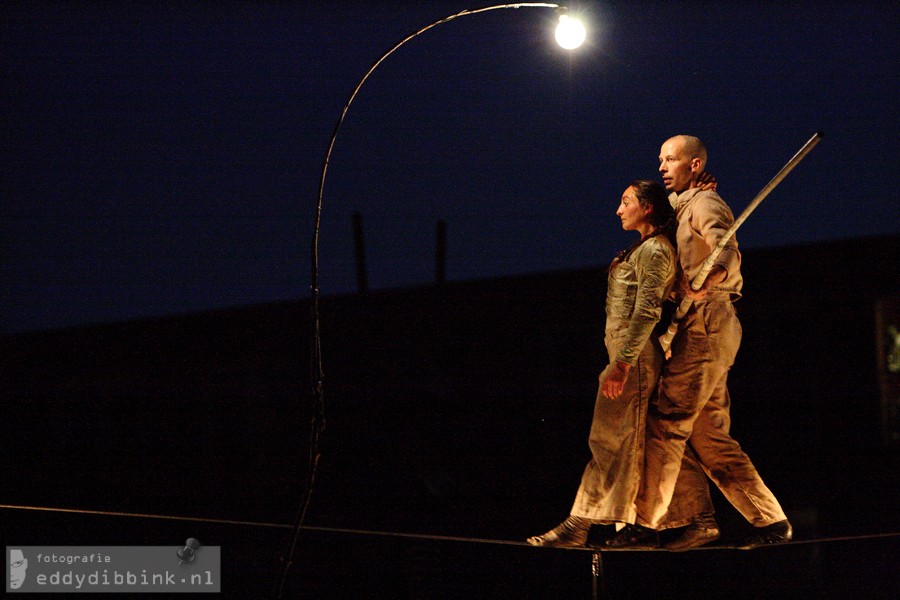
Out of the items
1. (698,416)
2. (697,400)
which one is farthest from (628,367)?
(698,416)

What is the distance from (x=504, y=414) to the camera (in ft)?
44.4

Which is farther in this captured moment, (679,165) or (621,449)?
(679,165)

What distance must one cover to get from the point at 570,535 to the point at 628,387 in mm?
903

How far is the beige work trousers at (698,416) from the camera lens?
18.9ft

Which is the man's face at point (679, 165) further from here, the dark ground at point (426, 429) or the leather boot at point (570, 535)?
the dark ground at point (426, 429)

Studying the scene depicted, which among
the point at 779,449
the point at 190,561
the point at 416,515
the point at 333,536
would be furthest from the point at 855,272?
the point at 190,561

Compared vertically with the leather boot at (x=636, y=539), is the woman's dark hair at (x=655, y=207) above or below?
above

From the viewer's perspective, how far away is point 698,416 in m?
5.89

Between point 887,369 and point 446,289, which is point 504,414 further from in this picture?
point 887,369

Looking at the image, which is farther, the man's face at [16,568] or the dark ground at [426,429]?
the dark ground at [426,429]

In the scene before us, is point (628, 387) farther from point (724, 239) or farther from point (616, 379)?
point (724, 239)

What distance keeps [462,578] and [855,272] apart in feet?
20.2

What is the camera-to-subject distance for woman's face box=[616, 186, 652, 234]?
19.1 feet

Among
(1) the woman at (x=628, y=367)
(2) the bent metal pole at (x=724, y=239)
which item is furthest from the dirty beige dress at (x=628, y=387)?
(2) the bent metal pole at (x=724, y=239)
